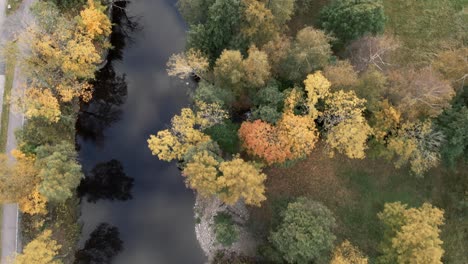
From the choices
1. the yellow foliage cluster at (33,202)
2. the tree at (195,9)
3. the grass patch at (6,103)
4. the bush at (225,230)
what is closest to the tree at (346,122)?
the bush at (225,230)

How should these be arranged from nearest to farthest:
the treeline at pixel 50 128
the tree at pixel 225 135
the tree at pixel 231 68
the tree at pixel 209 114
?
the treeline at pixel 50 128, the tree at pixel 231 68, the tree at pixel 209 114, the tree at pixel 225 135

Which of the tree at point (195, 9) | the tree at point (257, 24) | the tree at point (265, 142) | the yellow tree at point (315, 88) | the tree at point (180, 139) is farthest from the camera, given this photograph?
the tree at point (195, 9)

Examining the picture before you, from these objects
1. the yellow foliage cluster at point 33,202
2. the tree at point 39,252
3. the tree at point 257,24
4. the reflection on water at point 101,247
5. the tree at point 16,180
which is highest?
the tree at point 257,24

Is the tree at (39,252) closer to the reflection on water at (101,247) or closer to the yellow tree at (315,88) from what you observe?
the reflection on water at (101,247)

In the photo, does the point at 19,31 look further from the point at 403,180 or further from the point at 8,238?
the point at 403,180

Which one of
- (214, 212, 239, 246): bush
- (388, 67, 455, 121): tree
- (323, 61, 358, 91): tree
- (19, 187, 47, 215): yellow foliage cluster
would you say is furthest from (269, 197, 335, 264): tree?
(19, 187, 47, 215): yellow foliage cluster

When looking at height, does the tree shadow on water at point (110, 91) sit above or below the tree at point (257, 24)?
below

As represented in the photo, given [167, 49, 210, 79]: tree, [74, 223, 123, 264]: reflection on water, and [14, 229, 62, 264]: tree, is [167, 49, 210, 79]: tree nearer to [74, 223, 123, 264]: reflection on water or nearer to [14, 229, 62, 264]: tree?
[74, 223, 123, 264]: reflection on water

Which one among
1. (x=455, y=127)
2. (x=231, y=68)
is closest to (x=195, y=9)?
(x=231, y=68)
